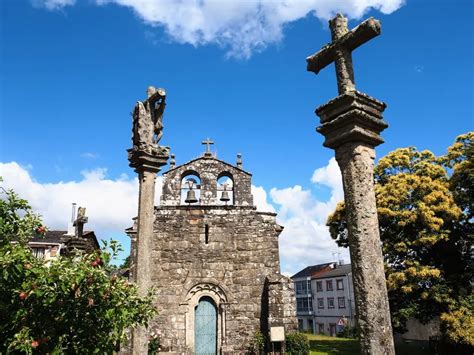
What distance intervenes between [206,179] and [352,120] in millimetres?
11597

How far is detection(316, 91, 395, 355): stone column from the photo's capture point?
3.80m

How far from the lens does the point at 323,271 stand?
159ft

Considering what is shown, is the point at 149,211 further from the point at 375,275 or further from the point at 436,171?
the point at 436,171

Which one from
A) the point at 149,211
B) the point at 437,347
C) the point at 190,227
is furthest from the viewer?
the point at 437,347

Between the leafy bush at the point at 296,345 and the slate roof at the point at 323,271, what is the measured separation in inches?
1156

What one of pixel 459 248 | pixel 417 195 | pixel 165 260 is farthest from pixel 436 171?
pixel 165 260

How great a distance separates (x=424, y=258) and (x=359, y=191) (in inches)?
533

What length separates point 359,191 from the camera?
13.6 feet

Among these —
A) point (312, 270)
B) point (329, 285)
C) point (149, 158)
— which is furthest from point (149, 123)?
point (312, 270)

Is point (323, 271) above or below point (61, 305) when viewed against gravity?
above

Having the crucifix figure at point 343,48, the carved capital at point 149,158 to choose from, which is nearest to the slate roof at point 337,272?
the carved capital at point 149,158

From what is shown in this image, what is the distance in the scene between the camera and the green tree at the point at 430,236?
14.6 m

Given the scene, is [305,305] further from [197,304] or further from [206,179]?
[206,179]

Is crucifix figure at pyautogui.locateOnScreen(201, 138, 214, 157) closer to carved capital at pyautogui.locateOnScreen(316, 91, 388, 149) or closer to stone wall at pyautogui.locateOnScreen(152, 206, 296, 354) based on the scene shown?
stone wall at pyautogui.locateOnScreen(152, 206, 296, 354)
